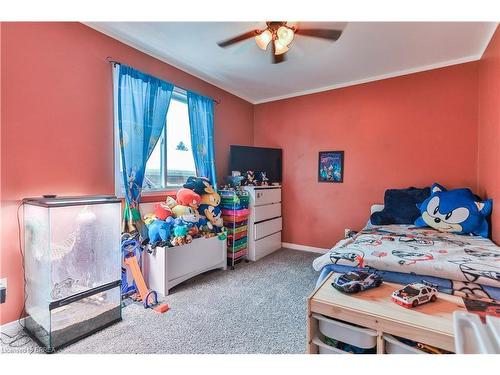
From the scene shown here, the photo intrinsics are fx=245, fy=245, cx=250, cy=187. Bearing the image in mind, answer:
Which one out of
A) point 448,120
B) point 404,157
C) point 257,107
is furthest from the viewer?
point 257,107

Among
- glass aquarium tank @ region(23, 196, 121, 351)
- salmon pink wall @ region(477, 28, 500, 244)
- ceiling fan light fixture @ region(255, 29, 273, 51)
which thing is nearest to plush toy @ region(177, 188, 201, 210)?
glass aquarium tank @ region(23, 196, 121, 351)

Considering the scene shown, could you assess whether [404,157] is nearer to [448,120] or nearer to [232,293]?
[448,120]

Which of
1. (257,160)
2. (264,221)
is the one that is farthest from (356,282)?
(257,160)

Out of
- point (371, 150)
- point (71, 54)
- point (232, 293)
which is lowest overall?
point (232, 293)

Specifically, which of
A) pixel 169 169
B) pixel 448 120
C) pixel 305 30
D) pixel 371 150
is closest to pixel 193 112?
pixel 169 169

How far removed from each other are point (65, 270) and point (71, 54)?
1660 millimetres

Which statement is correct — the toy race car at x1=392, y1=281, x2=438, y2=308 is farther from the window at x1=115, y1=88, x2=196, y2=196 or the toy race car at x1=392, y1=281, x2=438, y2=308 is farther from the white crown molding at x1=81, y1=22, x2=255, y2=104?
the white crown molding at x1=81, y1=22, x2=255, y2=104

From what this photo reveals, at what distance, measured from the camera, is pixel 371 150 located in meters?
3.22

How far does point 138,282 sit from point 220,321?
810mm

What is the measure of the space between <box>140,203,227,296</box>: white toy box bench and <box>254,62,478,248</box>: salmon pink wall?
160cm

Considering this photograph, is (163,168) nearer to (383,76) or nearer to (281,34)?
(281,34)

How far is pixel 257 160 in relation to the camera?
367 cm

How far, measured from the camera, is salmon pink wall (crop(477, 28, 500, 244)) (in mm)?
1995

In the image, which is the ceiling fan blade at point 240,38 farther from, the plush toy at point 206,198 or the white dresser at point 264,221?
the white dresser at point 264,221
